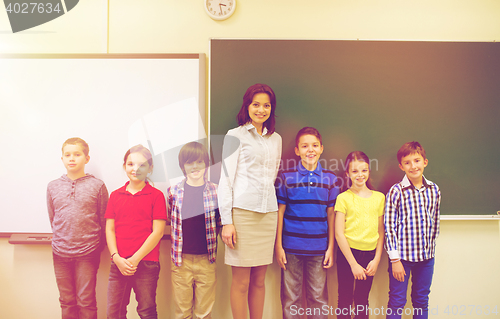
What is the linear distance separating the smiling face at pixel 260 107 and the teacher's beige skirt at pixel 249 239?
0.59m

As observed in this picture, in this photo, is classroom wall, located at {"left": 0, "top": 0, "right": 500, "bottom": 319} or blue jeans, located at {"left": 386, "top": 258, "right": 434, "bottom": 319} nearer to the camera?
blue jeans, located at {"left": 386, "top": 258, "right": 434, "bottom": 319}

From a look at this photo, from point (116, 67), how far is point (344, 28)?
1776 mm

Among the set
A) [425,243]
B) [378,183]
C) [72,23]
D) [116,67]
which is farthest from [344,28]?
[72,23]

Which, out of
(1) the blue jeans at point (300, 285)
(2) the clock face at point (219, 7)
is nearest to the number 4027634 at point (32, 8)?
(2) the clock face at point (219, 7)

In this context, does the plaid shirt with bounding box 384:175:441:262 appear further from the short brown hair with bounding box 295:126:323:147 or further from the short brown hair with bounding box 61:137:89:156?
the short brown hair with bounding box 61:137:89:156

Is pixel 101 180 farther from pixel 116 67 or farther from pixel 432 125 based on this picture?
pixel 432 125

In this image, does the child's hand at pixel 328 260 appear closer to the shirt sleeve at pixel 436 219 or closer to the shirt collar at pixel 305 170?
the shirt collar at pixel 305 170

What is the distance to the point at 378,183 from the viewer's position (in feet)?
6.01

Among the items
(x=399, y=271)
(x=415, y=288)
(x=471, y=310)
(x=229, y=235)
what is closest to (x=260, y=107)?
(x=229, y=235)

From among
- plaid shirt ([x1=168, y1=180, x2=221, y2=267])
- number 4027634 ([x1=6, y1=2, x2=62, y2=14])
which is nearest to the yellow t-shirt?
plaid shirt ([x1=168, y1=180, x2=221, y2=267])

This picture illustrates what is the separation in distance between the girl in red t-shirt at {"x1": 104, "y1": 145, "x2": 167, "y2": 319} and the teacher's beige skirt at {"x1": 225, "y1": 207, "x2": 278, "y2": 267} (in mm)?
512

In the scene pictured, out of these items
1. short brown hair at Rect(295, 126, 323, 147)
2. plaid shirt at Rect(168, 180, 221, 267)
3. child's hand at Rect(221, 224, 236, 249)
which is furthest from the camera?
short brown hair at Rect(295, 126, 323, 147)

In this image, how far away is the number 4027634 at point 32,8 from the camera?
76.2 inches

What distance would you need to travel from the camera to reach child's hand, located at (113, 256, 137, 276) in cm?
156
